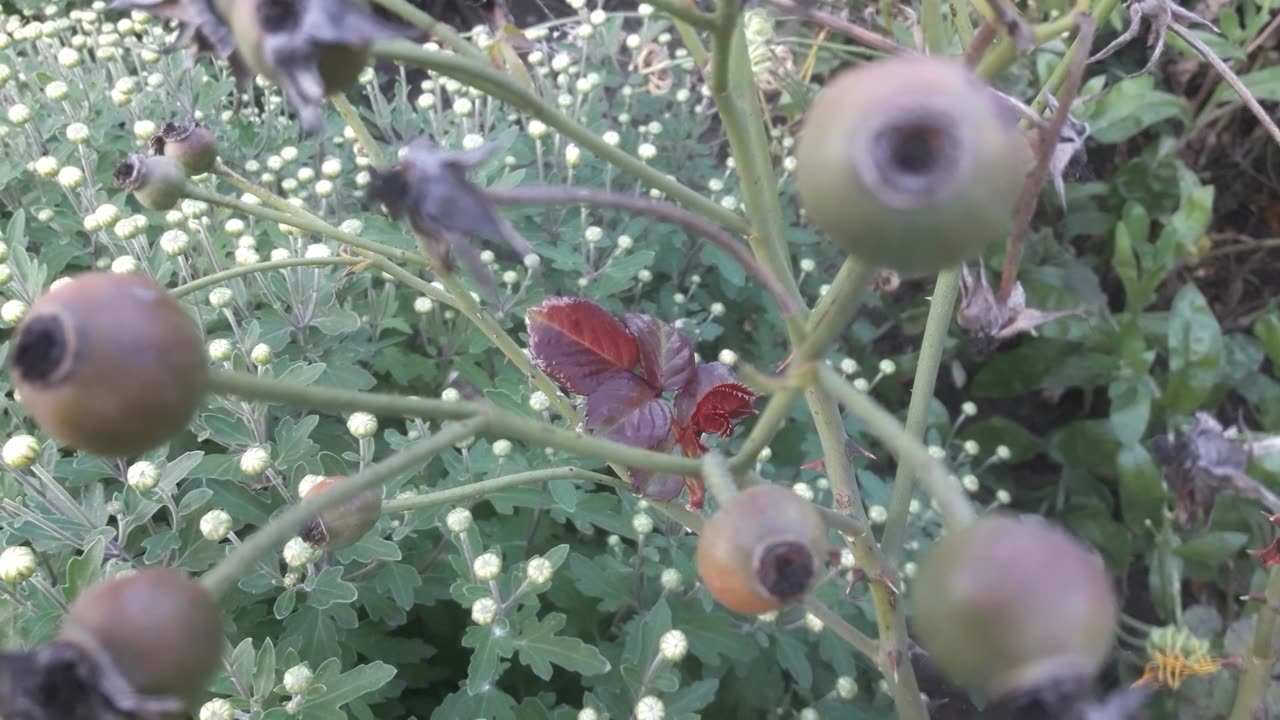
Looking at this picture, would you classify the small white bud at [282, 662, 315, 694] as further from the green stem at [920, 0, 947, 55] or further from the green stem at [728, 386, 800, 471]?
the green stem at [920, 0, 947, 55]

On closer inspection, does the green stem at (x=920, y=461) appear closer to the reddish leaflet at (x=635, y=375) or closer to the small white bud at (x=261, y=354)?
the reddish leaflet at (x=635, y=375)

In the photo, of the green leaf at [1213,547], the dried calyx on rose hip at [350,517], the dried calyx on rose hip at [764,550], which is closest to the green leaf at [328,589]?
the dried calyx on rose hip at [350,517]

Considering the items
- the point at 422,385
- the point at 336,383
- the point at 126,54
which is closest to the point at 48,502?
the point at 336,383

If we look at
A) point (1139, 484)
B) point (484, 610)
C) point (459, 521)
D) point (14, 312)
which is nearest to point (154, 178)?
point (14, 312)

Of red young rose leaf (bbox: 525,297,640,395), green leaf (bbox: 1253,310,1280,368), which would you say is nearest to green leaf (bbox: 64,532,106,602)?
red young rose leaf (bbox: 525,297,640,395)

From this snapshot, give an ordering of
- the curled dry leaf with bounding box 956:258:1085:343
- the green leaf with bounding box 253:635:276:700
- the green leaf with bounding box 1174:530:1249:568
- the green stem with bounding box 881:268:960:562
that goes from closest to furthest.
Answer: the curled dry leaf with bounding box 956:258:1085:343 → the green stem with bounding box 881:268:960:562 → the green leaf with bounding box 253:635:276:700 → the green leaf with bounding box 1174:530:1249:568

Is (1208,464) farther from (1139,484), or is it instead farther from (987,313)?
(1139,484)
